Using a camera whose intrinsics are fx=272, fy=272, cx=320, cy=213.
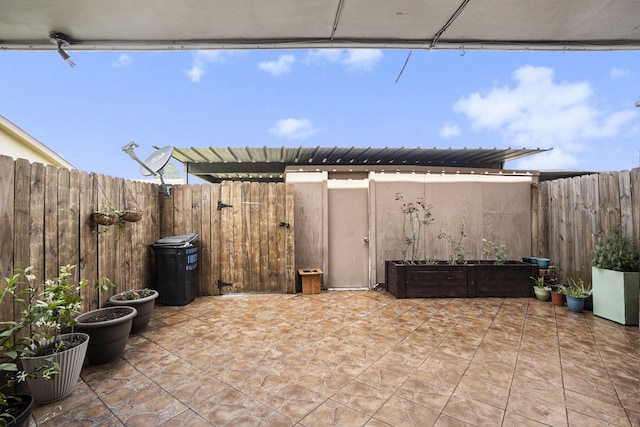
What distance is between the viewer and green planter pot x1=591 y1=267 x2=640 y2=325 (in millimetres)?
3348

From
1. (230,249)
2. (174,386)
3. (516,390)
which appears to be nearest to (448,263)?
(516,390)

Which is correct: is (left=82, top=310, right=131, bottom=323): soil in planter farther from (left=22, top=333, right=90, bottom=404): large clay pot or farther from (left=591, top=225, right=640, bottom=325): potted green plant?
(left=591, top=225, right=640, bottom=325): potted green plant

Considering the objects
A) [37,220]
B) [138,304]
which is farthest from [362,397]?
[37,220]

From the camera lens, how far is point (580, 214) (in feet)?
14.6

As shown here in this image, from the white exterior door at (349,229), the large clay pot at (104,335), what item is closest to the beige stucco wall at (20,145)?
the large clay pot at (104,335)

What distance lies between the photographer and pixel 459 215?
5395 mm

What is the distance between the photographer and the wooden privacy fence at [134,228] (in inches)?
87.2

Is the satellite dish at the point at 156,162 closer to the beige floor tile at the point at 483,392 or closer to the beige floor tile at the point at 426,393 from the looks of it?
the beige floor tile at the point at 426,393

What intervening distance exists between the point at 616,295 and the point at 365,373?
3.61 meters

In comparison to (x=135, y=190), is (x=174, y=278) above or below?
below

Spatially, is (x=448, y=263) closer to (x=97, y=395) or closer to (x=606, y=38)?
(x=606, y=38)

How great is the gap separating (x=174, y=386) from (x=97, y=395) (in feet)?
1.73

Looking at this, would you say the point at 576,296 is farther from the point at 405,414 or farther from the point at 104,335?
the point at 104,335

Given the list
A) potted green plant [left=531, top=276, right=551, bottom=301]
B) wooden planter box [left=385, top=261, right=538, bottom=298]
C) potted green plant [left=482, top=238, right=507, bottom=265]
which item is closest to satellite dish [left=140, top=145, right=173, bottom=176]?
wooden planter box [left=385, top=261, right=538, bottom=298]
